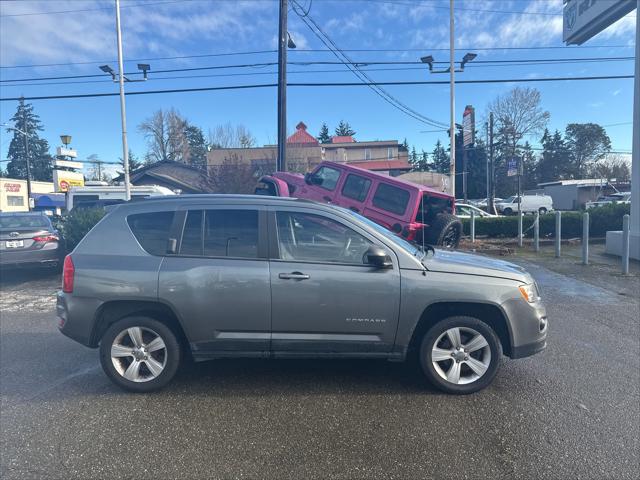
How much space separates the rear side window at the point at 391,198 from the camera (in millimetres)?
8719

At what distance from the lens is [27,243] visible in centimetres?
916

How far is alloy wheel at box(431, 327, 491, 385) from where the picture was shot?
390cm

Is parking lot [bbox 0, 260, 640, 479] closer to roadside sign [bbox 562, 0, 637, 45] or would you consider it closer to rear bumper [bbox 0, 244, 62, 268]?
rear bumper [bbox 0, 244, 62, 268]

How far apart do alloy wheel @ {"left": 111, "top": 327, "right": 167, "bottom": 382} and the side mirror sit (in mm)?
2010

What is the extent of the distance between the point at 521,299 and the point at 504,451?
1.36 meters

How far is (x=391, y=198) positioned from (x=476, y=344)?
5182mm

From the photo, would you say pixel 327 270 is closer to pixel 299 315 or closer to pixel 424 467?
pixel 299 315

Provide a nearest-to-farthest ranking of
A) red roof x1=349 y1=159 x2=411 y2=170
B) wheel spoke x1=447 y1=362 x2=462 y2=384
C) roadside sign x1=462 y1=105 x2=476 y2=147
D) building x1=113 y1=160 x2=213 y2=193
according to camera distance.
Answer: wheel spoke x1=447 y1=362 x2=462 y2=384, roadside sign x1=462 y1=105 x2=476 y2=147, building x1=113 y1=160 x2=213 y2=193, red roof x1=349 y1=159 x2=411 y2=170

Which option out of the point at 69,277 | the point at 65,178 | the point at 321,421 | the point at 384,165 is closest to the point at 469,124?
the point at 321,421

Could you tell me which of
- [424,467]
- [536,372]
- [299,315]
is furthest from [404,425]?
[536,372]

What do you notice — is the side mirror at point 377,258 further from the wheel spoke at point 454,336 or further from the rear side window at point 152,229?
the rear side window at point 152,229

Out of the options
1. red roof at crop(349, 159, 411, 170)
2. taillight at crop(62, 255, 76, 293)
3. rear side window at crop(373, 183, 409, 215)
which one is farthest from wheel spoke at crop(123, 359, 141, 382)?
red roof at crop(349, 159, 411, 170)

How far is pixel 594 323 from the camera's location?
6.32 metres

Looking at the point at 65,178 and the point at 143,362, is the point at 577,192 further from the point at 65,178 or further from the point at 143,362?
the point at 143,362
